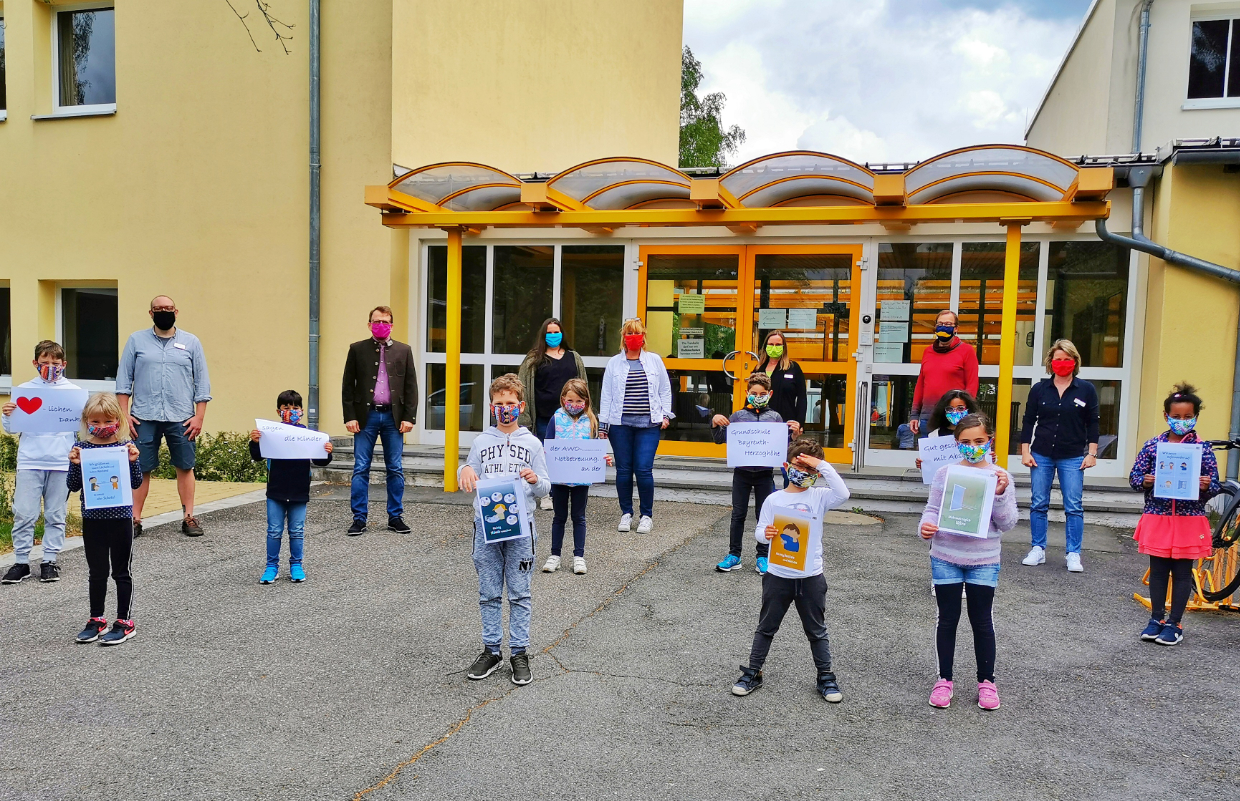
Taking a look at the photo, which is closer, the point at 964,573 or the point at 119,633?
the point at 964,573

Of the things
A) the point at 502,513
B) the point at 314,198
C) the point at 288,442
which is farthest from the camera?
the point at 314,198

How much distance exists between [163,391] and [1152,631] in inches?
295

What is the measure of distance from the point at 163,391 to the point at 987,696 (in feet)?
21.7

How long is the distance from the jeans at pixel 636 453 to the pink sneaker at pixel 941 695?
3.47 meters

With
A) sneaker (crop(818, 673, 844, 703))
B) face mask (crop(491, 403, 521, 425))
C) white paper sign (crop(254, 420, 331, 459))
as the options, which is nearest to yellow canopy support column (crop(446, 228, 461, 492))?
white paper sign (crop(254, 420, 331, 459))

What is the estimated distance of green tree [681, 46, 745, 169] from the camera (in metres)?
31.4

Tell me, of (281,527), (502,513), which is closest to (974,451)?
(502,513)

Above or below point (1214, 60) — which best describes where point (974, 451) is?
below

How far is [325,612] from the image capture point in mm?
5535

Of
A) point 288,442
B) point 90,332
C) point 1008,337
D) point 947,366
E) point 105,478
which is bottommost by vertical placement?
point 105,478

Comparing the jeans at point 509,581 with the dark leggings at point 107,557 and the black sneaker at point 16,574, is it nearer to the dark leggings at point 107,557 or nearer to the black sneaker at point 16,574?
the dark leggings at point 107,557

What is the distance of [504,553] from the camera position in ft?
14.8

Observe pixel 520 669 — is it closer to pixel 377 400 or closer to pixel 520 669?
pixel 520 669

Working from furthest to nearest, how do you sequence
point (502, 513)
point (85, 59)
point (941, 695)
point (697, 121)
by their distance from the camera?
1. point (697, 121)
2. point (85, 59)
3. point (502, 513)
4. point (941, 695)
